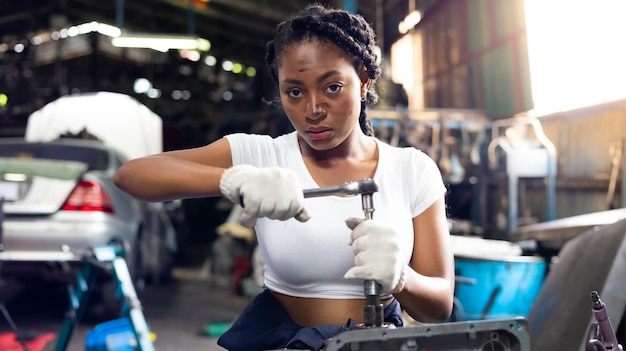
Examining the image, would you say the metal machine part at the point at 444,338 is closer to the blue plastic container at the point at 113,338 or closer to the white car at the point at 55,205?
the blue plastic container at the point at 113,338

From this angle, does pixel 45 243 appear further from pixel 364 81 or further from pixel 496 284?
pixel 364 81

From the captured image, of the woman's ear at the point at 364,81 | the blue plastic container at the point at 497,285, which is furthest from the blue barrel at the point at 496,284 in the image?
the woman's ear at the point at 364,81

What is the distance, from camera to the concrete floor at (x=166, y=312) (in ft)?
13.1

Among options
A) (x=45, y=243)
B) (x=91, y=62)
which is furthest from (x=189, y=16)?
(x=45, y=243)

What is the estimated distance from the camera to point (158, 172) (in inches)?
52.8

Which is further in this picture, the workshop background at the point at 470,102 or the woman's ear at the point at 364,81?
the workshop background at the point at 470,102

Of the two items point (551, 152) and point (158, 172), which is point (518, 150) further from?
point (158, 172)

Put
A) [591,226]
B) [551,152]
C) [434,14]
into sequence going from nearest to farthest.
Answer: [591,226] < [551,152] < [434,14]

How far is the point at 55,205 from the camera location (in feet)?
13.0

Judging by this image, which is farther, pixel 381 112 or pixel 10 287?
pixel 381 112

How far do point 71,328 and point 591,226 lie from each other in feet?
7.87

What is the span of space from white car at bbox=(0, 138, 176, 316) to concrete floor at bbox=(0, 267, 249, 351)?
29 centimetres

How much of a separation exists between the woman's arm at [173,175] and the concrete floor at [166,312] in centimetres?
252

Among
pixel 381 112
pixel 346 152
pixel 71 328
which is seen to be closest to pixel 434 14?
pixel 381 112
